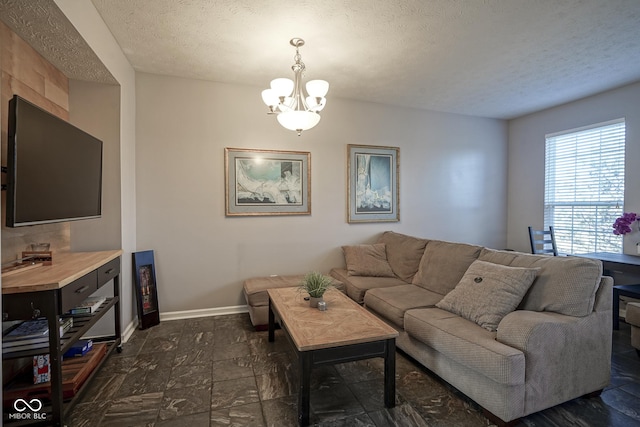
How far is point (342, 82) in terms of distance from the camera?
3527 millimetres

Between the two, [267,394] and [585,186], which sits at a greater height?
[585,186]

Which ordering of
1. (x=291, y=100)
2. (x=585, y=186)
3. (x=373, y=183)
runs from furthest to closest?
(x=373, y=183) < (x=585, y=186) < (x=291, y=100)

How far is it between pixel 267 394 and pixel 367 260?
203cm

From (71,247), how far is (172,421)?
1.87m

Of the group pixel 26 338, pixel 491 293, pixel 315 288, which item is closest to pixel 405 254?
pixel 491 293

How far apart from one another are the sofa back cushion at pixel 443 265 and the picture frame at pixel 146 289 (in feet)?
9.21

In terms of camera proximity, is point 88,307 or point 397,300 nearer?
point 88,307

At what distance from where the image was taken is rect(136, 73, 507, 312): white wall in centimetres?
335

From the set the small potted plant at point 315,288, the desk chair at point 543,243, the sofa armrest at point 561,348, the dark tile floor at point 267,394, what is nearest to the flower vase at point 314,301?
the small potted plant at point 315,288

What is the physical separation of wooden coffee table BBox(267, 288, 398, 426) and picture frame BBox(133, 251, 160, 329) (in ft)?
5.73

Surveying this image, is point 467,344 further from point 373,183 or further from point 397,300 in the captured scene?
point 373,183

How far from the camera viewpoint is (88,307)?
2182mm

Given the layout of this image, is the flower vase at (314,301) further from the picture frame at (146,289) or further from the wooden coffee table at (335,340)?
the picture frame at (146,289)

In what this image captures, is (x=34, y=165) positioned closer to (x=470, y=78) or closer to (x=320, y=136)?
(x=320, y=136)
